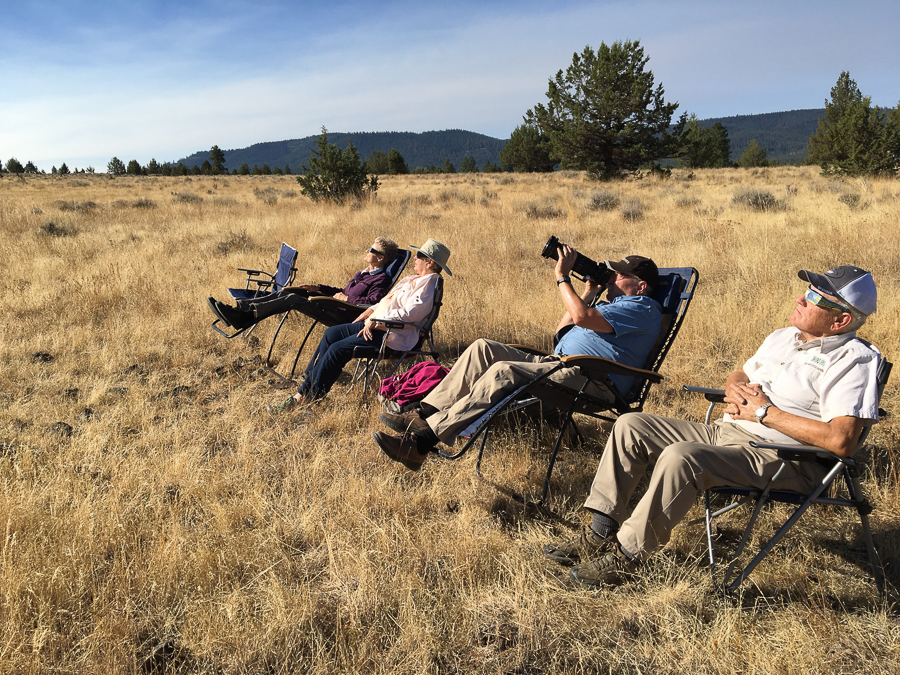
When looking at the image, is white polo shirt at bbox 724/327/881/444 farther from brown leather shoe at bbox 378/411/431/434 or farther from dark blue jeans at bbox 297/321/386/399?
dark blue jeans at bbox 297/321/386/399

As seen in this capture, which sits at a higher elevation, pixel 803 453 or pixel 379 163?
pixel 379 163

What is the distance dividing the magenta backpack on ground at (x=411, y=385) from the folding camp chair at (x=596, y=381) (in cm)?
46

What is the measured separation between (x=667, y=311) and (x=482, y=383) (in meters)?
1.25

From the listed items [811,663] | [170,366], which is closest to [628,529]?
[811,663]

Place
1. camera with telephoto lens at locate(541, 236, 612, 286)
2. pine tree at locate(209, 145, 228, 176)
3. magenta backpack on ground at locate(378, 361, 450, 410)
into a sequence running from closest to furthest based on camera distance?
camera with telephoto lens at locate(541, 236, 612, 286)
magenta backpack on ground at locate(378, 361, 450, 410)
pine tree at locate(209, 145, 228, 176)

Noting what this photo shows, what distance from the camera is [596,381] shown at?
115 inches

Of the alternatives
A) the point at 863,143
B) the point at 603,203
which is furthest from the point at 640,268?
the point at 863,143

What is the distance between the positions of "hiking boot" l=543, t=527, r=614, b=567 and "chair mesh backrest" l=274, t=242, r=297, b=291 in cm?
400

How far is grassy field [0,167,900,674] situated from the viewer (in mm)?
1866

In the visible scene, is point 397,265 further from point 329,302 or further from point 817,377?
point 817,377

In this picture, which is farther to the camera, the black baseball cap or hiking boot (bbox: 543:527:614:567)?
the black baseball cap

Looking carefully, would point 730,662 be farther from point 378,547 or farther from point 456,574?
point 378,547

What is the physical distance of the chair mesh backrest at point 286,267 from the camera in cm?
548

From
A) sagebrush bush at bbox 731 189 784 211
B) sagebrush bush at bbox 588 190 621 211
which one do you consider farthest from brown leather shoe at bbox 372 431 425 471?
sagebrush bush at bbox 588 190 621 211
